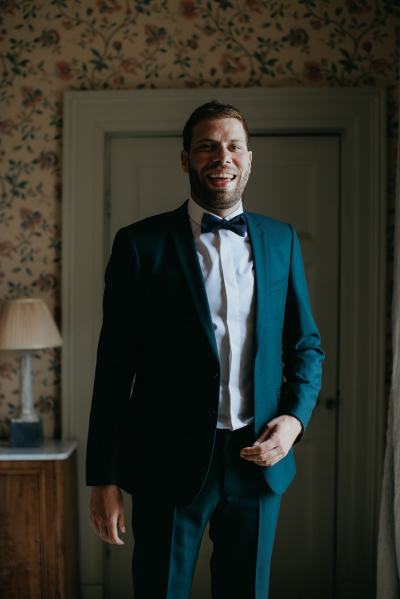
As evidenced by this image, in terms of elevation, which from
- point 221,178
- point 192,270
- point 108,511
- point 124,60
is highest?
point 124,60

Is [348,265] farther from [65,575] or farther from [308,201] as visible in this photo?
[65,575]

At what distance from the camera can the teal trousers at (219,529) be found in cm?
134

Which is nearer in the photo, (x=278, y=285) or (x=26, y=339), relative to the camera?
(x=278, y=285)

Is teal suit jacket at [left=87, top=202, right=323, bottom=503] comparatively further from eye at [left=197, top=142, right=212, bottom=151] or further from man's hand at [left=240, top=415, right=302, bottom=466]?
eye at [left=197, top=142, right=212, bottom=151]

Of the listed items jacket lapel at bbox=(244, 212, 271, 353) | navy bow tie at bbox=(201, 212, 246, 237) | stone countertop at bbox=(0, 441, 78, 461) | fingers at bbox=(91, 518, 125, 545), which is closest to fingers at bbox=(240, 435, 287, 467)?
jacket lapel at bbox=(244, 212, 271, 353)

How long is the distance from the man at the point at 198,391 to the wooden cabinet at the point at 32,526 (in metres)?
0.92

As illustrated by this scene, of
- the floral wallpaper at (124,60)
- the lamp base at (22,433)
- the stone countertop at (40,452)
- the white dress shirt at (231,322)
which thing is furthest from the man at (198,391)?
the floral wallpaper at (124,60)

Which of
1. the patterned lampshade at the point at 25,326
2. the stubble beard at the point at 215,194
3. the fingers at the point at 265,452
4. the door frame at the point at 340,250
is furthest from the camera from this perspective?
the door frame at the point at 340,250

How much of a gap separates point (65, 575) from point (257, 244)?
5.26ft

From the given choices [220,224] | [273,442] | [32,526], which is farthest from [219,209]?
[32,526]

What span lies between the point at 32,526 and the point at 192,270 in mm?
1424

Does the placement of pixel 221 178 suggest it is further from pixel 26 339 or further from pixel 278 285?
pixel 26 339

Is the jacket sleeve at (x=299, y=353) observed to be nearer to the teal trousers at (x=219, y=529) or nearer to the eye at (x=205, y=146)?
the teal trousers at (x=219, y=529)

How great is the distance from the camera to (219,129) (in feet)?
4.46
